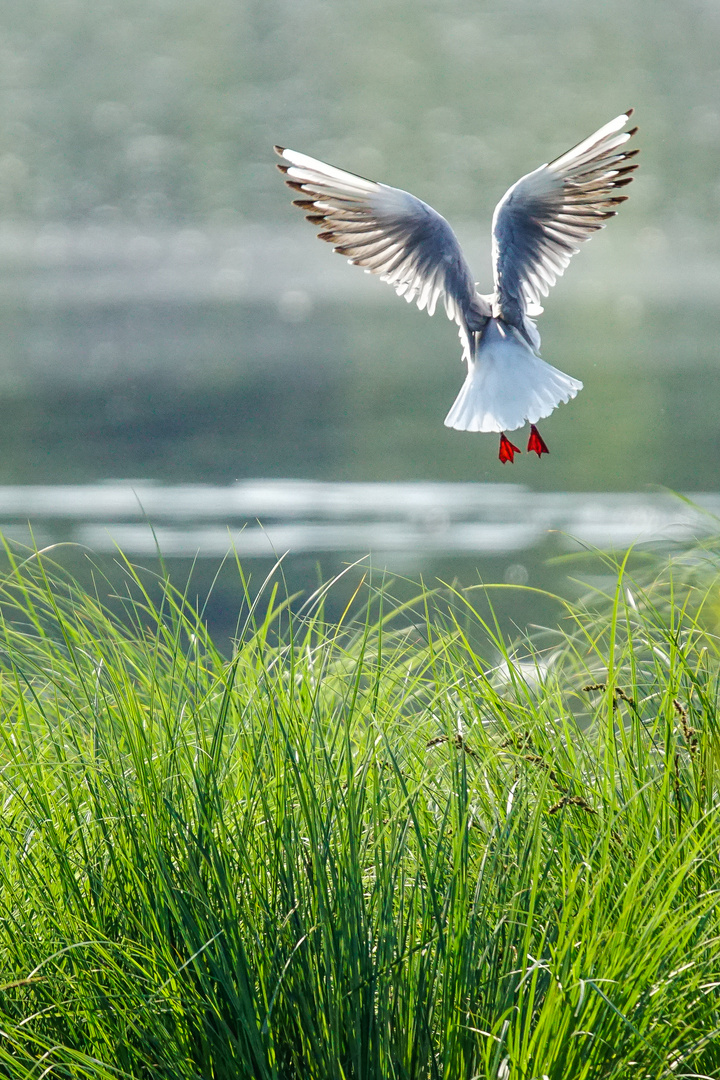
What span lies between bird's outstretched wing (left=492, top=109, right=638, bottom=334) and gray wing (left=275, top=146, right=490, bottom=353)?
71 millimetres

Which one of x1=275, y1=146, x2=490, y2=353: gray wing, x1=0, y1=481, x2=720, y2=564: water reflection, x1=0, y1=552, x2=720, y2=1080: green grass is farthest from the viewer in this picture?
x1=0, y1=481, x2=720, y2=564: water reflection

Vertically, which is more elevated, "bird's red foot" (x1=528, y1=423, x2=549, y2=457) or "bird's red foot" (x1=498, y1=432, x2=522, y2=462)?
"bird's red foot" (x1=528, y1=423, x2=549, y2=457)

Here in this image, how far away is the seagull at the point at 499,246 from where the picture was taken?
176 cm

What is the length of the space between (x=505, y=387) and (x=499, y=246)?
0.90 feet

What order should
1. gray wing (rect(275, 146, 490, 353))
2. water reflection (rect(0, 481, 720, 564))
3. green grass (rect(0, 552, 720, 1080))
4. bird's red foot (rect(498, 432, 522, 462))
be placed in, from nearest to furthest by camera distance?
1. green grass (rect(0, 552, 720, 1080))
2. gray wing (rect(275, 146, 490, 353))
3. bird's red foot (rect(498, 432, 522, 462))
4. water reflection (rect(0, 481, 720, 564))

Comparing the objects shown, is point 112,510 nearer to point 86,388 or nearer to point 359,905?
point 359,905

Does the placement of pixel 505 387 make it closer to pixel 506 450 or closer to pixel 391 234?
pixel 506 450

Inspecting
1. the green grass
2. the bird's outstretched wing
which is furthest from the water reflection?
the green grass

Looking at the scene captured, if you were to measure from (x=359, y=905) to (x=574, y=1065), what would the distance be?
0.25 metres

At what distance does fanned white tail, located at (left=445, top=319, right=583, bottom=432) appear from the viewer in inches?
70.4

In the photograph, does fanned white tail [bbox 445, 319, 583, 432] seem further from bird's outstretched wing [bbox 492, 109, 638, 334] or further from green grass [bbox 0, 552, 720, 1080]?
green grass [bbox 0, 552, 720, 1080]

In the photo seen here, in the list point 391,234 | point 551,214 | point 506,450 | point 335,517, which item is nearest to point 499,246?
point 551,214

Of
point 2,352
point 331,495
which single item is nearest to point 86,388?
point 2,352

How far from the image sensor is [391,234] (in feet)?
6.06
